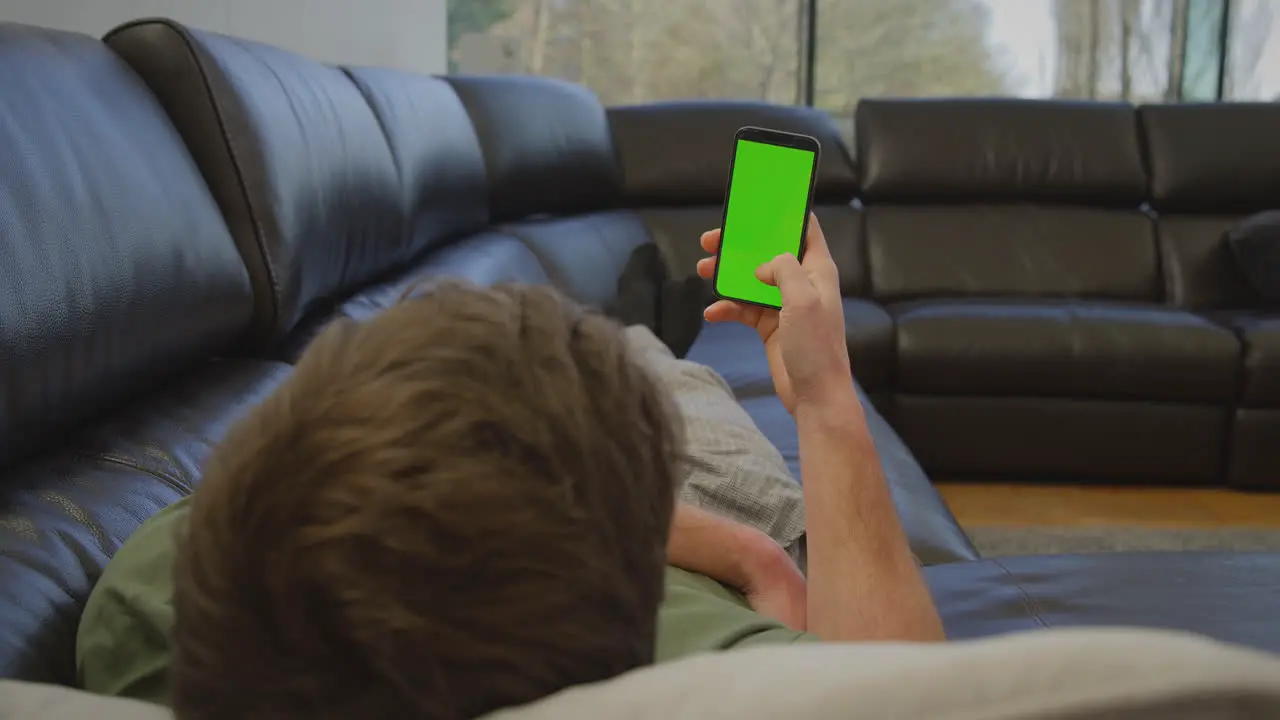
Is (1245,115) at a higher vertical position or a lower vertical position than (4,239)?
lower

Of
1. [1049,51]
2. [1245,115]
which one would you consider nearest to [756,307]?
[1245,115]

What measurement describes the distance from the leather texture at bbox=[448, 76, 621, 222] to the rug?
4.35 ft

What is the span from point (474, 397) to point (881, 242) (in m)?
3.31

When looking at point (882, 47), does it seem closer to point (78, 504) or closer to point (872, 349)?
point (872, 349)

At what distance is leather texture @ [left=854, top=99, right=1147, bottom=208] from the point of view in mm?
3658

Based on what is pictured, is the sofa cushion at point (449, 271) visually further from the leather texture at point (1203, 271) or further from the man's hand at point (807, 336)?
the leather texture at point (1203, 271)

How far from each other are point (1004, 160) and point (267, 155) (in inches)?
116

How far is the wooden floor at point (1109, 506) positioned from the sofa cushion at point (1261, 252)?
665 millimetres

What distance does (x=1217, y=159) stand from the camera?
3592mm

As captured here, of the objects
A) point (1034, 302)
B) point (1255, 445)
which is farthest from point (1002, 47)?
point (1255, 445)

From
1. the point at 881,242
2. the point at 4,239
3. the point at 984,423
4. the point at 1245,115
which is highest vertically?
the point at 4,239

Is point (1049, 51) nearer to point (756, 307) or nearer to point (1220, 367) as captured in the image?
point (1220, 367)

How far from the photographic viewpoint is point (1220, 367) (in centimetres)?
287

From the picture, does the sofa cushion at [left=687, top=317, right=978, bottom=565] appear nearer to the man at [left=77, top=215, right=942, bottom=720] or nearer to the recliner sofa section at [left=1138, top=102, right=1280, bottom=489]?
the man at [left=77, top=215, right=942, bottom=720]
